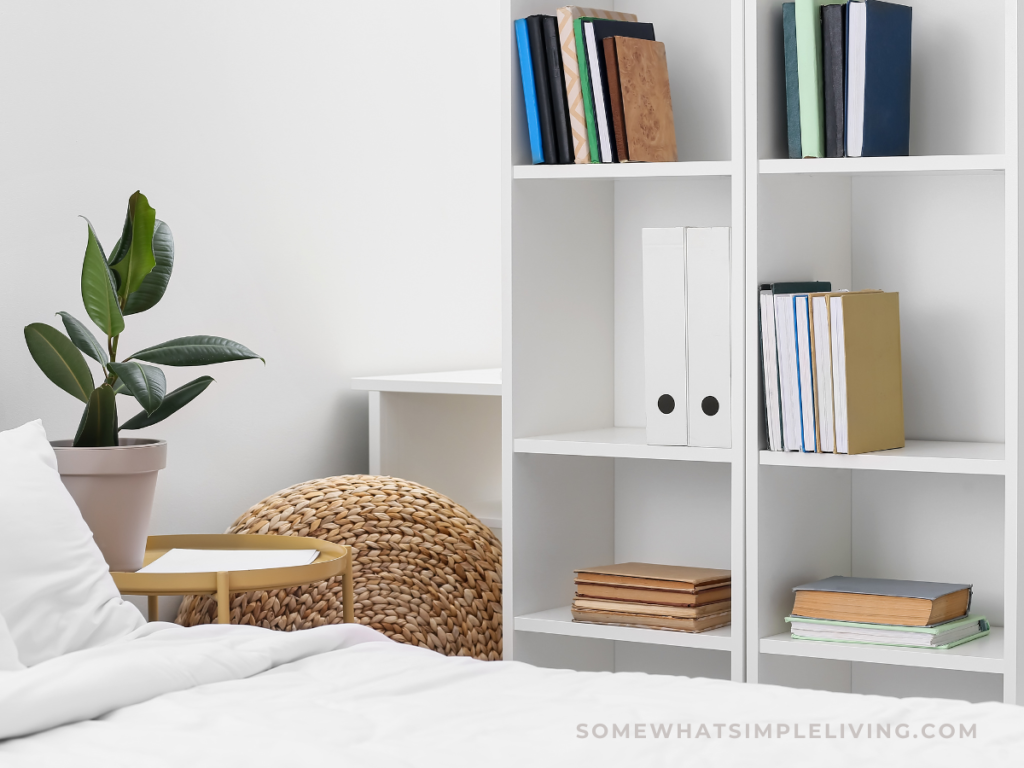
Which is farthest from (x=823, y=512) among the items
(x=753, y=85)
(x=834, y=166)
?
(x=753, y=85)

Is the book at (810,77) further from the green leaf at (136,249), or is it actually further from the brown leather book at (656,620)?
the green leaf at (136,249)

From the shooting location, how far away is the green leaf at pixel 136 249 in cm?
198

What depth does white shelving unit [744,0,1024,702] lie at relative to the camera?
2039 mm

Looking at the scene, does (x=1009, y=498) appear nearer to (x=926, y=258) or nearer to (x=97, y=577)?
(x=926, y=258)

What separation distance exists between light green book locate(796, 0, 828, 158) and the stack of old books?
750 millimetres

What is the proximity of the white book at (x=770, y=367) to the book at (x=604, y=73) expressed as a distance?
1.23ft

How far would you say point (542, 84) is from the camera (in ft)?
7.18

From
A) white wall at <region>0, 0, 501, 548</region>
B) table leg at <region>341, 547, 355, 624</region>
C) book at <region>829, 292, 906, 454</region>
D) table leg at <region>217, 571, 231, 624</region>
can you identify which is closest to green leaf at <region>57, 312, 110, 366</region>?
white wall at <region>0, 0, 501, 548</region>

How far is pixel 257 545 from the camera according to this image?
7.39 ft

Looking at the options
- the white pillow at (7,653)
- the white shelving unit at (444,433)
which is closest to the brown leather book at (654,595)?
the white shelving unit at (444,433)

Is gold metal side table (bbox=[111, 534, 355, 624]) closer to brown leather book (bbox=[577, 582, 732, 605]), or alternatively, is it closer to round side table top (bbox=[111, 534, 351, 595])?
round side table top (bbox=[111, 534, 351, 595])

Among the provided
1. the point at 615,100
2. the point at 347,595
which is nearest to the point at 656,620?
the point at 347,595

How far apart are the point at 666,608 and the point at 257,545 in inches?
28.9

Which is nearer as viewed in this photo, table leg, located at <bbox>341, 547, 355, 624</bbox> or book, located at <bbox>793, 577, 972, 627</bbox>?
book, located at <bbox>793, 577, 972, 627</bbox>
